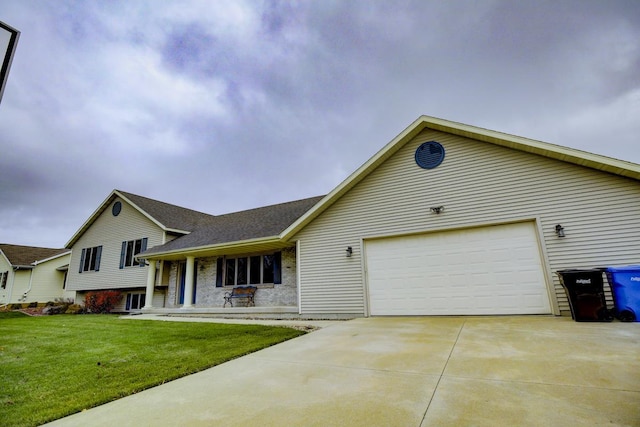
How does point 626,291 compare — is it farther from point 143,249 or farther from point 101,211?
point 101,211

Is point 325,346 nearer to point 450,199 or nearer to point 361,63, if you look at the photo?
point 450,199

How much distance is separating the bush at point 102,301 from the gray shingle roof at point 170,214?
4.71 meters

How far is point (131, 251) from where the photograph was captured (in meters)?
16.2

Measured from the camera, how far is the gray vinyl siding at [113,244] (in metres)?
15.6

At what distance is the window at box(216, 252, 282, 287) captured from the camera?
1168cm

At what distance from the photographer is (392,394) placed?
255 cm

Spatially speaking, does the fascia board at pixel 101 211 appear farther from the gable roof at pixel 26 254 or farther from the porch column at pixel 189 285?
the gable roof at pixel 26 254

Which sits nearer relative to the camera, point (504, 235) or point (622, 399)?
point (622, 399)

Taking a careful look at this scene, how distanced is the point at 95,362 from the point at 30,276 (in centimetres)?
2641

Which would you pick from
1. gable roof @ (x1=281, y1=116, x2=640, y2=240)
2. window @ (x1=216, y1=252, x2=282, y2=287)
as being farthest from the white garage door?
window @ (x1=216, y1=252, x2=282, y2=287)

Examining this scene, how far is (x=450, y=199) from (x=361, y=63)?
7.41 metres

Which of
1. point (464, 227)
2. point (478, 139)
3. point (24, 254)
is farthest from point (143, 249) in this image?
point (24, 254)

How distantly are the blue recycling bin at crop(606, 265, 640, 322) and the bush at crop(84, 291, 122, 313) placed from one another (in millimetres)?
19714

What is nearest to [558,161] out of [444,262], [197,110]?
[444,262]
